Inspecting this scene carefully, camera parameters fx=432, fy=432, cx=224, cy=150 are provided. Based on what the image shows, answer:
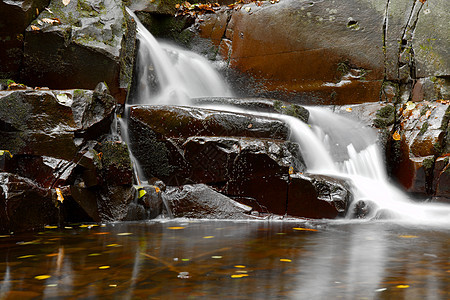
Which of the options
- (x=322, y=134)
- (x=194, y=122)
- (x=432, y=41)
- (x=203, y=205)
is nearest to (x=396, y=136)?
(x=322, y=134)

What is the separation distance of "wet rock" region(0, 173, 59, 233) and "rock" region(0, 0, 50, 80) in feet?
9.12

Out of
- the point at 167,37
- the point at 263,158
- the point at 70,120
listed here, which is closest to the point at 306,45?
the point at 167,37

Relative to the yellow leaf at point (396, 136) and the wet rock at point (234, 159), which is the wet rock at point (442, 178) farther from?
the wet rock at point (234, 159)

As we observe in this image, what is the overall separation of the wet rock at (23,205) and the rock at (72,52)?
253cm

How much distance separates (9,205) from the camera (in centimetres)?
457

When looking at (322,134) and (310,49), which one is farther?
(310,49)

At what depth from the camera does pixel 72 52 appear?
6.86 m

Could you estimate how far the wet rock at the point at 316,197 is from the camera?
5992 millimetres

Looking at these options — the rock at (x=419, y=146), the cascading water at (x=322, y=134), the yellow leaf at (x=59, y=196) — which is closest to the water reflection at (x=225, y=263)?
the yellow leaf at (x=59, y=196)

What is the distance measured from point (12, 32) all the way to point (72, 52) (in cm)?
94

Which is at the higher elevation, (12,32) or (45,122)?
(12,32)

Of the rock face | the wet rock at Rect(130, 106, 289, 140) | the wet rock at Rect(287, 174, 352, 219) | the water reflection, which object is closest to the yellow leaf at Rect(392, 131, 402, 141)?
the rock face

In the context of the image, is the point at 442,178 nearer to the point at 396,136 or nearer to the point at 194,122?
the point at 396,136

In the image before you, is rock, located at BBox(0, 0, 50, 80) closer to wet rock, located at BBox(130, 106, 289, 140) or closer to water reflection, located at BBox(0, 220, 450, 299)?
wet rock, located at BBox(130, 106, 289, 140)
